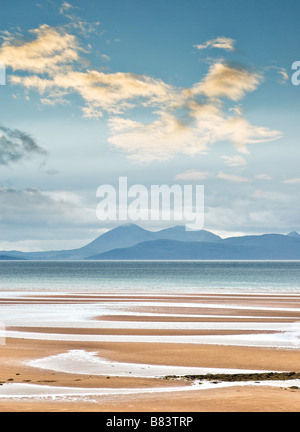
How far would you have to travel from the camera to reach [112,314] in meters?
49.4

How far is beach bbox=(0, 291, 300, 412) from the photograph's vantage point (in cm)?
1720

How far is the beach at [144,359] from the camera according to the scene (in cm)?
1720

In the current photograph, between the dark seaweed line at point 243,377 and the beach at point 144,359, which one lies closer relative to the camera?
the beach at point 144,359

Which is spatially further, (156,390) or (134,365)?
(134,365)

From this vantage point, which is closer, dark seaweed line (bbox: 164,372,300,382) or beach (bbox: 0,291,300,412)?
beach (bbox: 0,291,300,412)

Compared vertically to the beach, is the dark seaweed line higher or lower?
lower

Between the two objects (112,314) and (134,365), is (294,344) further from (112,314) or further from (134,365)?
(112,314)

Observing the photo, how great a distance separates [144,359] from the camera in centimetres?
2655

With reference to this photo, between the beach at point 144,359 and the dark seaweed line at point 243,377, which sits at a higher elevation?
the beach at point 144,359

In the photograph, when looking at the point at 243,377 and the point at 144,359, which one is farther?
the point at 144,359

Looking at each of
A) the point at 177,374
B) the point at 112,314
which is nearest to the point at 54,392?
the point at 177,374
